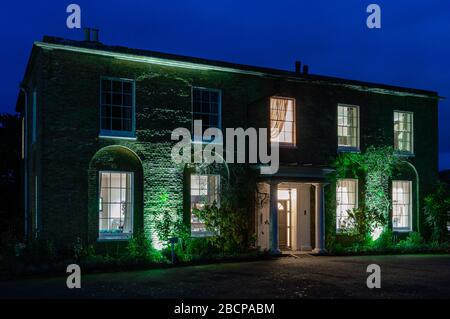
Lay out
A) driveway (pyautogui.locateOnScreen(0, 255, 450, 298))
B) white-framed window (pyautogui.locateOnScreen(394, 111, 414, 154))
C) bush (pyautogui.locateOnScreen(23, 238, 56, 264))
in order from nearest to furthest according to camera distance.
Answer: driveway (pyautogui.locateOnScreen(0, 255, 450, 298))
bush (pyautogui.locateOnScreen(23, 238, 56, 264))
white-framed window (pyautogui.locateOnScreen(394, 111, 414, 154))

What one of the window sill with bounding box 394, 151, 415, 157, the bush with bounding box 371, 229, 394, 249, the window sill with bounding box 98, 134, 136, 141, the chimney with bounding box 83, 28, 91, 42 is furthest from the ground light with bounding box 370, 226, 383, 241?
the chimney with bounding box 83, 28, 91, 42

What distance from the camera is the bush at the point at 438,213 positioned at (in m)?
24.9

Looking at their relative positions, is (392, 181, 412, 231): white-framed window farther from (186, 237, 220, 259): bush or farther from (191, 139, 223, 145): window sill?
(186, 237, 220, 259): bush

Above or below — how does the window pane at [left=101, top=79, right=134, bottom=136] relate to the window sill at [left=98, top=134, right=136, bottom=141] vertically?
above

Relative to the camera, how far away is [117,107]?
19625 millimetres

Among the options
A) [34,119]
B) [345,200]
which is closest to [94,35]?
[34,119]

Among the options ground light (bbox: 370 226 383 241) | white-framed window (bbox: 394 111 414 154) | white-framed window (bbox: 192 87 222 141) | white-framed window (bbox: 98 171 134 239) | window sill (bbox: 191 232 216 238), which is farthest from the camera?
white-framed window (bbox: 394 111 414 154)

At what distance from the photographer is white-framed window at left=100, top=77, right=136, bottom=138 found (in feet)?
63.6

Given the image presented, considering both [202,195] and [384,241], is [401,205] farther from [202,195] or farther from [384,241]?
[202,195]

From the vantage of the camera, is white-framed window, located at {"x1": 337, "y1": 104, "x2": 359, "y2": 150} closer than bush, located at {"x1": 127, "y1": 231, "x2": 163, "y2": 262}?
No

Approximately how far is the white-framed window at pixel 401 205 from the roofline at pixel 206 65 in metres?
4.06

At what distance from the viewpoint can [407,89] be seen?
25.6 m

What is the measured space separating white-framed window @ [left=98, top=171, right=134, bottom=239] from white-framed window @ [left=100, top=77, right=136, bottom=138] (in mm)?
1458

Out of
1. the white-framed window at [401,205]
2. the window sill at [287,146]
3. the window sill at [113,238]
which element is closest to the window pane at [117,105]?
the window sill at [113,238]
